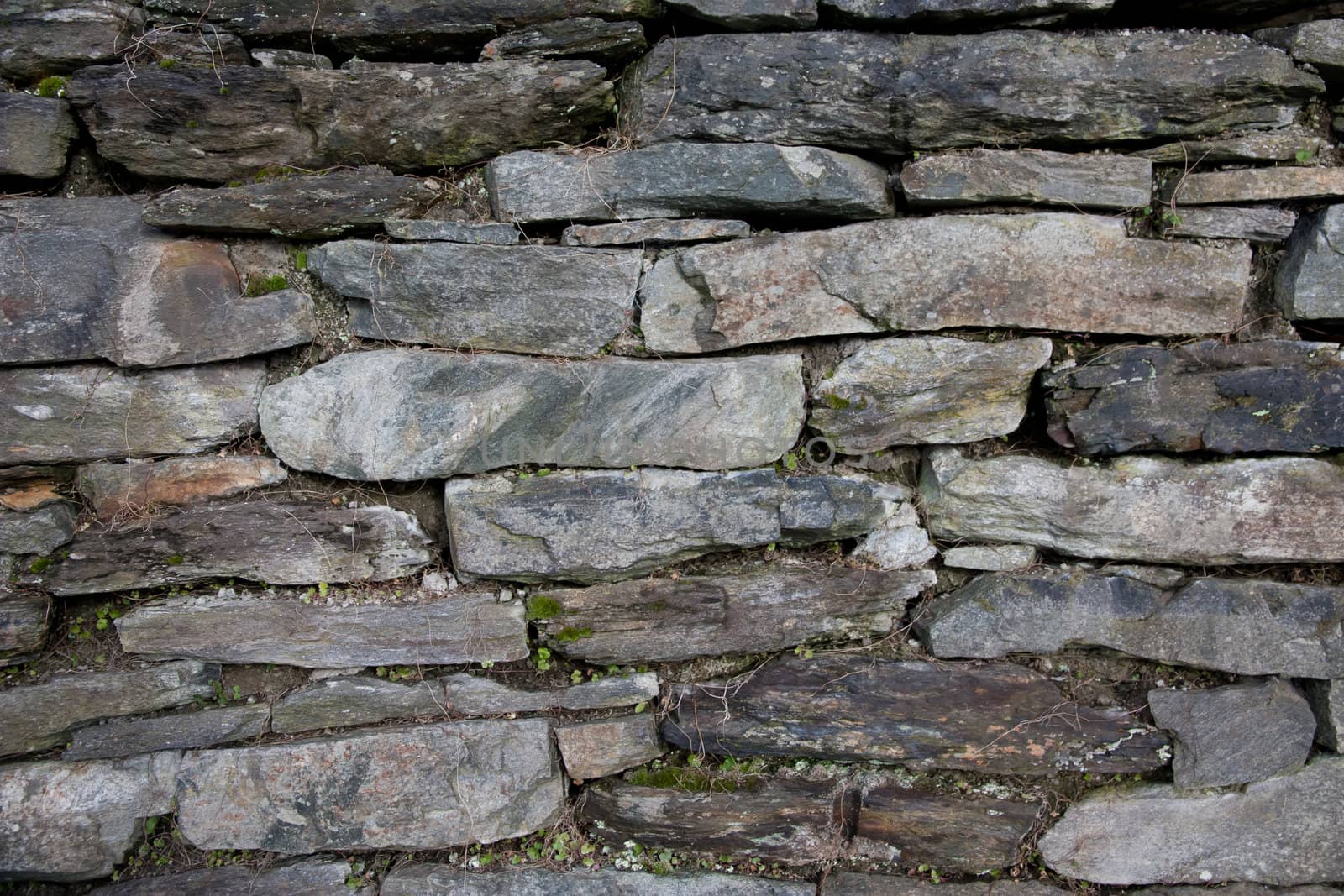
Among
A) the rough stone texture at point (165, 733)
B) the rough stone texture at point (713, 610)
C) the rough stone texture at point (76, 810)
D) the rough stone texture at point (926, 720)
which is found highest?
the rough stone texture at point (713, 610)

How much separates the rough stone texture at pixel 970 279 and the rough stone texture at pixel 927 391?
9 centimetres

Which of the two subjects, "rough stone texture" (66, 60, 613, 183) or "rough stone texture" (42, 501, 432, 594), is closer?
"rough stone texture" (66, 60, 613, 183)

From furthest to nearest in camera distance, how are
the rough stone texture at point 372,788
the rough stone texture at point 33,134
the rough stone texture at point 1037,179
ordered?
the rough stone texture at point 372,788 < the rough stone texture at point 1037,179 < the rough stone texture at point 33,134

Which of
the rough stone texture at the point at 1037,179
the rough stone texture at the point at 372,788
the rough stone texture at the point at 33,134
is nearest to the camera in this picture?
the rough stone texture at the point at 33,134

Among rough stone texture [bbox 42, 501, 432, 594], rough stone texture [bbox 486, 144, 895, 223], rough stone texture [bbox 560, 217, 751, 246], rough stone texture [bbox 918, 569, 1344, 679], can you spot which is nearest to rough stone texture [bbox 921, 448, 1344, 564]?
rough stone texture [bbox 918, 569, 1344, 679]

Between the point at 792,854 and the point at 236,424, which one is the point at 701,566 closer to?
the point at 792,854

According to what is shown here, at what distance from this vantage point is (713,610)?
2877mm

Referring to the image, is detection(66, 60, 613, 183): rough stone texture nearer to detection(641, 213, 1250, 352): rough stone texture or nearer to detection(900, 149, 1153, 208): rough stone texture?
detection(641, 213, 1250, 352): rough stone texture

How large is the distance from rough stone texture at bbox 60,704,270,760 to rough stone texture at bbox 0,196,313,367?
51.2 inches

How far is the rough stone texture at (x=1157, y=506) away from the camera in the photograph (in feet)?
9.12

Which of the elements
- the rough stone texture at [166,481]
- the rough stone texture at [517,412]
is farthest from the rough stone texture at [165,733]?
the rough stone texture at [517,412]

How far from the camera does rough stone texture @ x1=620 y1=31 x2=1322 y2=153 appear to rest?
106 inches

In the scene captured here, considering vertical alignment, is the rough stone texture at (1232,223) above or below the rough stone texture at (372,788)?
above

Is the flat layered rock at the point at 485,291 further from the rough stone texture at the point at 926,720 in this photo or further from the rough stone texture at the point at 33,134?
the rough stone texture at the point at 926,720
